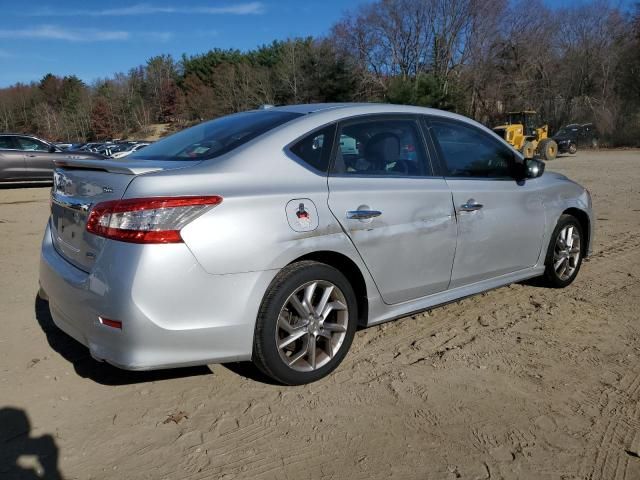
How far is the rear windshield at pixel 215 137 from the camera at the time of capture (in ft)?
10.5

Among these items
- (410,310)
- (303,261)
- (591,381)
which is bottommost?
(591,381)

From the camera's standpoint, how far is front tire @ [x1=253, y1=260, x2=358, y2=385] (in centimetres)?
295

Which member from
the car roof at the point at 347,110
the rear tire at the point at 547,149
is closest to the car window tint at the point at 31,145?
the car roof at the point at 347,110

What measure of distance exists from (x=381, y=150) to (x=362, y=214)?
0.59 m

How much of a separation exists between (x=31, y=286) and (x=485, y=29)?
59.0 meters

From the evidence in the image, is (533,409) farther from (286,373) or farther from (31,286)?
(31,286)

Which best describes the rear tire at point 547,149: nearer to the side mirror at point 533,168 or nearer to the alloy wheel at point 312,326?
the side mirror at point 533,168

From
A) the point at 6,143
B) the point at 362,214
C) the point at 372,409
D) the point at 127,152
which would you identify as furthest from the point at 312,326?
the point at 127,152

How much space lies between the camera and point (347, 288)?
3266 millimetres

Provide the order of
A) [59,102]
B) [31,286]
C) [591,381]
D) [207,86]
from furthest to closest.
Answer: [59,102], [207,86], [31,286], [591,381]

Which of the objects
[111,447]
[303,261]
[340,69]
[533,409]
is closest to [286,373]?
[303,261]

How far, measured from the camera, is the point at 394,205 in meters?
3.41

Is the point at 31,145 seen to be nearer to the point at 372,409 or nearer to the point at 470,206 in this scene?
the point at 470,206

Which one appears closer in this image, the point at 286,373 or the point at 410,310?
the point at 286,373
